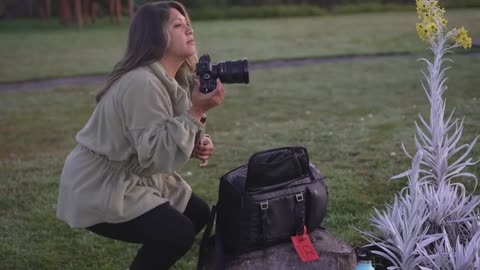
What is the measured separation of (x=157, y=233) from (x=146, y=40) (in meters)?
0.90

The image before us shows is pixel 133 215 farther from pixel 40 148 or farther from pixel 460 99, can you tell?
pixel 460 99

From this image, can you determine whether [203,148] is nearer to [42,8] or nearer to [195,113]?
[195,113]

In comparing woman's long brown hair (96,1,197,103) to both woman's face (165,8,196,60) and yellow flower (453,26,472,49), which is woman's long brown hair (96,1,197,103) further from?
yellow flower (453,26,472,49)

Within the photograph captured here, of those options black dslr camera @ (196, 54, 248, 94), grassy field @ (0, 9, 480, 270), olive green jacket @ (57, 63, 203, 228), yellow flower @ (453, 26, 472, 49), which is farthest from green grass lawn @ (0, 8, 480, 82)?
yellow flower @ (453, 26, 472, 49)

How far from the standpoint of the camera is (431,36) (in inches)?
119

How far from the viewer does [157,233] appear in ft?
9.27

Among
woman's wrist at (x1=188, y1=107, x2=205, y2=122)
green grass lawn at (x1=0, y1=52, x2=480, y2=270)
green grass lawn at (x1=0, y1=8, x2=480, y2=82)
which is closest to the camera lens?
woman's wrist at (x1=188, y1=107, x2=205, y2=122)

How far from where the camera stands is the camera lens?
9.33 feet

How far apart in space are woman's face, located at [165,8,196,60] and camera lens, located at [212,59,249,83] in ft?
0.65

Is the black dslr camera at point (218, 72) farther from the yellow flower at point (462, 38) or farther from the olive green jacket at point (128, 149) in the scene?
the yellow flower at point (462, 38)

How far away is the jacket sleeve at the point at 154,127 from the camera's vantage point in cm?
262

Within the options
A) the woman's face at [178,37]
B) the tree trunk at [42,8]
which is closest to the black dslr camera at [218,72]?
the woman's face at [178,37]

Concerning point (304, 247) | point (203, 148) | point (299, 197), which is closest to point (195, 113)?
point (203, 148)

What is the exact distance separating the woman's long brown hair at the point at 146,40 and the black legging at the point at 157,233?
0.64m
